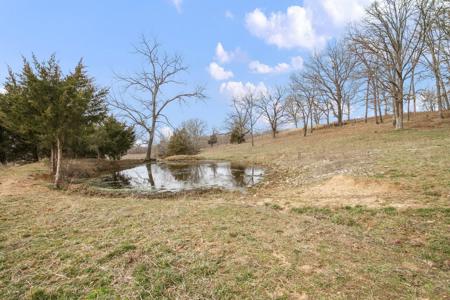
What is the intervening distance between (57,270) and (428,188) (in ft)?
25.0

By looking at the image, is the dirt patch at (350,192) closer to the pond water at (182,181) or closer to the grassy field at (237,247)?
the grassy field at (237,247)

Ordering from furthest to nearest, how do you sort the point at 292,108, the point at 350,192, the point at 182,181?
the point at 292,108 < the point at 182,181 < the point at 350,192

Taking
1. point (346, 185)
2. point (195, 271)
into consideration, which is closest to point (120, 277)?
point (195, 271)

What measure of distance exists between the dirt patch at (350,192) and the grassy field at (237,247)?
5 cm

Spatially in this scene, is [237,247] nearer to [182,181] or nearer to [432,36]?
[182,181]

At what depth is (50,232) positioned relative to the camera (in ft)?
14.4

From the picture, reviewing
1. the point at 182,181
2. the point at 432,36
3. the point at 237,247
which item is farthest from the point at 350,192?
the point at 432,36

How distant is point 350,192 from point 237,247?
4.63m

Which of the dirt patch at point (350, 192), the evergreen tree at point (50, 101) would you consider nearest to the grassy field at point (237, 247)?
the dirt patch at point (350, 192)

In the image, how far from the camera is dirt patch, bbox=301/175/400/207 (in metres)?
5.99

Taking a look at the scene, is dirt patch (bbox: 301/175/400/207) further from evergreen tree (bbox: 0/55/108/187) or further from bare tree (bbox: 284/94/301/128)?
bare tree (bbox: 284/94/301/128)

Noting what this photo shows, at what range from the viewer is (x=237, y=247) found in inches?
142

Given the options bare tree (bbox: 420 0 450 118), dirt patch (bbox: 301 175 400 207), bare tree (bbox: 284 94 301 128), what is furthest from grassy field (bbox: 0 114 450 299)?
bare tree (bbox: 284 94 301 128)

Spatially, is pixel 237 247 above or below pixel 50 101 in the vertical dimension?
below
